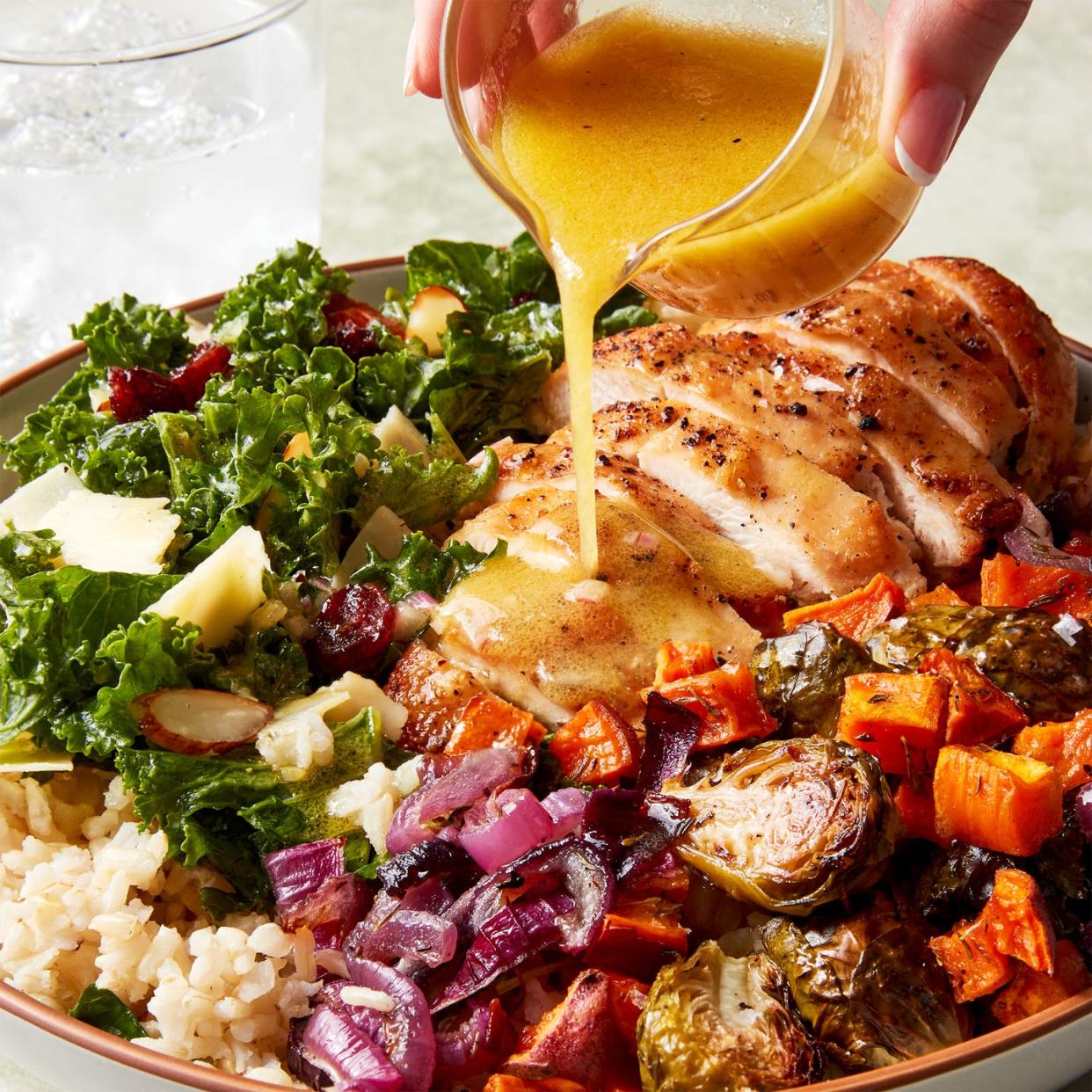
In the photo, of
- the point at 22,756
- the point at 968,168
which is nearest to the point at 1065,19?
the point at 968,168

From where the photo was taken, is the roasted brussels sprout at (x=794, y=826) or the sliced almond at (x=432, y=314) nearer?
the roasted brussels sprout at (x=794, y=826)

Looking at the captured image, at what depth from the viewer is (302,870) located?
124 inches

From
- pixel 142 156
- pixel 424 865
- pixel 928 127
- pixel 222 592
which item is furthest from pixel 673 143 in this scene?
pixel 142 156

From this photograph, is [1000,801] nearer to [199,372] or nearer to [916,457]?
[916,457]

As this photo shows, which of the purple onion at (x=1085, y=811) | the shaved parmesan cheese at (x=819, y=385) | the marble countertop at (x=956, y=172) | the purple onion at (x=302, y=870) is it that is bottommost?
the marble countertop at (x=956, y=172)

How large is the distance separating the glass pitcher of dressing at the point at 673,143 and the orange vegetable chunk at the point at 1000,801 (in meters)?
1.19

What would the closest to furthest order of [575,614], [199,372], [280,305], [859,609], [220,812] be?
[220,812] → [575,614] → [859,609] → [199,372] → [280,305]

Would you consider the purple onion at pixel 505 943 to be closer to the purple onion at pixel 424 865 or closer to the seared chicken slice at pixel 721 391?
the purple onion at pixel 424 865

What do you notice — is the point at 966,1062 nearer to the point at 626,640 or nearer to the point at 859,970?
the point at 859,970

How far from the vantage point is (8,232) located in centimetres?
554

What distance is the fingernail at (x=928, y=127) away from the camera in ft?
10.0

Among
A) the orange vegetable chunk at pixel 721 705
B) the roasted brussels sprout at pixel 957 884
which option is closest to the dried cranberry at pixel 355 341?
the orange vegetable chunk at pixel 721 705

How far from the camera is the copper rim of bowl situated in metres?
2.57

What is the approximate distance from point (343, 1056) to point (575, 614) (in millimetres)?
1183
